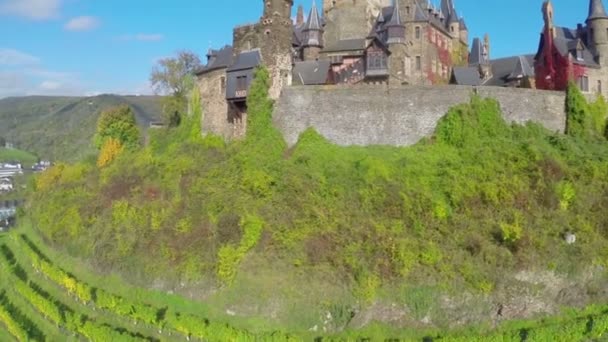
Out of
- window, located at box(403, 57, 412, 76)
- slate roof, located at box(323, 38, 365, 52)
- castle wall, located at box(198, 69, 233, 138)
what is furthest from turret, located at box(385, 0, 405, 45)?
castle wall, located at box(198, 69, 233, 138)

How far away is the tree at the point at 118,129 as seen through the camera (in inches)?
1721

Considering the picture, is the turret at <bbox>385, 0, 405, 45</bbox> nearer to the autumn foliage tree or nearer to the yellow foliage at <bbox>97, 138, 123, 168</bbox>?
the autumn foliage tree

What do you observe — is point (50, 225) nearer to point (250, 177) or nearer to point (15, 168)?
point (250, 177)

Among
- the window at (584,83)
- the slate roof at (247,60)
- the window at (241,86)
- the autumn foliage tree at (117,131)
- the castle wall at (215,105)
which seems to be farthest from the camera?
the autumn foliage tree at (117,131)

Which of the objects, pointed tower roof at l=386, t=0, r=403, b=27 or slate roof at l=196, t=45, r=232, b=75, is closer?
slate roof at l=196, t=45, r=232, b=75

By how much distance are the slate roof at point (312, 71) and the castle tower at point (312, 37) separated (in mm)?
3136

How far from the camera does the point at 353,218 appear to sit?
78.1 ft

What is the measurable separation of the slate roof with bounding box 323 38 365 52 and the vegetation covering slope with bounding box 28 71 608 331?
13.7 meters

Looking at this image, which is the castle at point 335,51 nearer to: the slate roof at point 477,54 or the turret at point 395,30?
the turret at point 395,30

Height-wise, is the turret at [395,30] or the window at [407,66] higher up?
the turret at [395,30]

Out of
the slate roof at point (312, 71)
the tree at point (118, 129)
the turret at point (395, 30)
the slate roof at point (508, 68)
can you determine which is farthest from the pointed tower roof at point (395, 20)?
the tree at point (118, 129)

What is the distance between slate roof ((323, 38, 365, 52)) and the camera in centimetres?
4178

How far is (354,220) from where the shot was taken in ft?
77.6

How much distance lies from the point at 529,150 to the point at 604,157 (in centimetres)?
350
